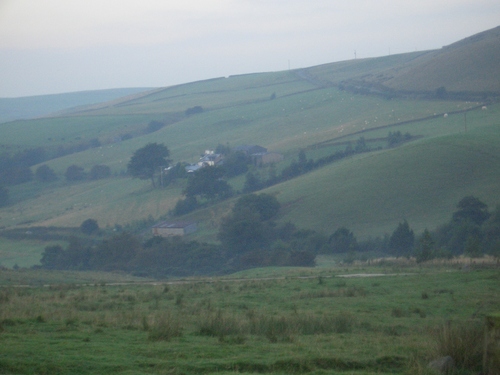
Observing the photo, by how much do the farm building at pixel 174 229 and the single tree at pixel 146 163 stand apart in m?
23.5

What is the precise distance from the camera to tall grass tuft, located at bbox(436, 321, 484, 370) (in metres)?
8.66

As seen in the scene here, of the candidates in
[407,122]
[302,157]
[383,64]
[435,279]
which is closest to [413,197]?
[302,157]

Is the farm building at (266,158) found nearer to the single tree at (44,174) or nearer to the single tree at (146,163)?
the single tree at (146,163)

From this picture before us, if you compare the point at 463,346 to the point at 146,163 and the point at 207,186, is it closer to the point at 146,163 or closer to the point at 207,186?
the point at 207,186

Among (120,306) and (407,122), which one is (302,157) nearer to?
A: (407,122)

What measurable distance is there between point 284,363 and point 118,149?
11355 cm

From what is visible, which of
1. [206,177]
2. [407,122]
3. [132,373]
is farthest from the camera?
[407,122]

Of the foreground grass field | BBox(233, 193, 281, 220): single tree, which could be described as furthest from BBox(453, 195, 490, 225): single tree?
the foreground grass field

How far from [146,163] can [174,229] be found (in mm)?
27151

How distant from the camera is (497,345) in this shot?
25.6ft

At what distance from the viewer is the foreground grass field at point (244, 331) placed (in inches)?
349

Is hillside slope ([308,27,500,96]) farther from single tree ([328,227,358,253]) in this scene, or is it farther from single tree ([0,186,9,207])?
single tree ([0,186,9,207])

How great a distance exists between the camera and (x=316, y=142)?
308 ft

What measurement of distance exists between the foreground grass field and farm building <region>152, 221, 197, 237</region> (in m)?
45.2
